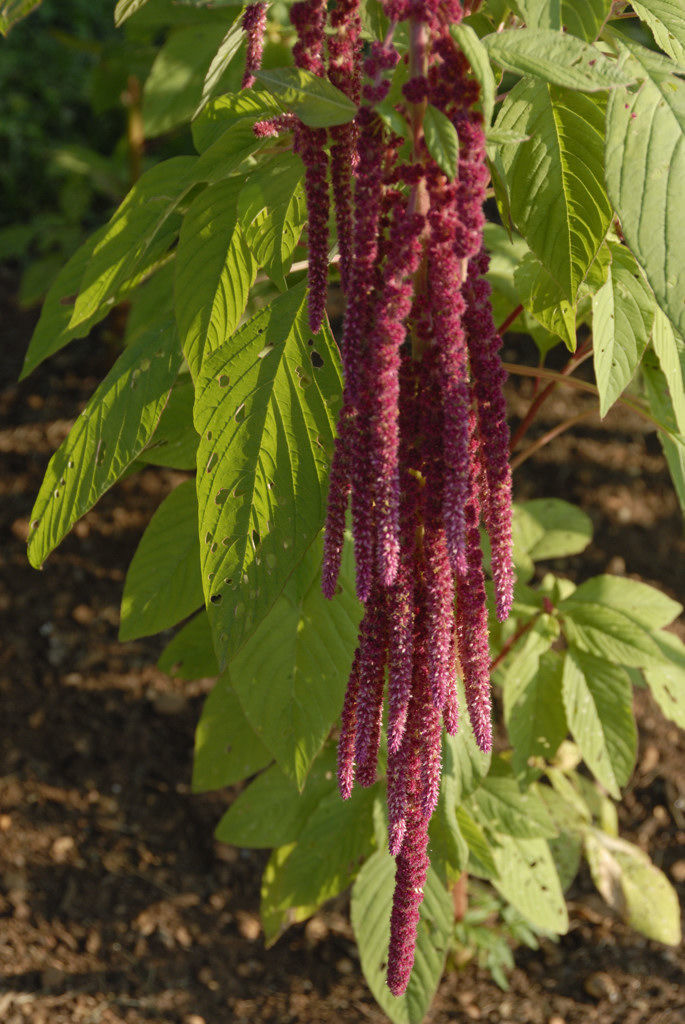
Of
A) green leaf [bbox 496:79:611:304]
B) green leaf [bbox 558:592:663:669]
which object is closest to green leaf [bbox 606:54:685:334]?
green leaf [bbox 496:79:611:304]

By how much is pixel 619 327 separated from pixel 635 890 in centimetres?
136

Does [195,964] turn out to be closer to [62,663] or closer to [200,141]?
[62,663]

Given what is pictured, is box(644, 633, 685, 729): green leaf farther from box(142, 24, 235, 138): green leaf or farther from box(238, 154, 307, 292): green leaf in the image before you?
box(142, 24, 235, 138): green leaf

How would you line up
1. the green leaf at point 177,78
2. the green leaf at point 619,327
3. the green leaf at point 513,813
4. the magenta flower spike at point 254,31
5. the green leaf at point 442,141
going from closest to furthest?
the green leaf at point 442,141 → the magenta flower spike at point 254,31 → the green leaf at point 619,327 → the green leaf at point 513,813 → the green leaf at point 177,78

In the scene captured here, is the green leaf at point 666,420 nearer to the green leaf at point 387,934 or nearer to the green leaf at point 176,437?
the green leaf at point 176,437

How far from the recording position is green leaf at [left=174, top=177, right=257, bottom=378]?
105cm

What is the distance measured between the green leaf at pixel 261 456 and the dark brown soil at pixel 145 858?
1.36 meters

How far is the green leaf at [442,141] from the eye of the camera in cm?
67

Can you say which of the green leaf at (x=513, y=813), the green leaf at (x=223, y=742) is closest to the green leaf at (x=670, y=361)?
the green leaf at (x=513, y=813)

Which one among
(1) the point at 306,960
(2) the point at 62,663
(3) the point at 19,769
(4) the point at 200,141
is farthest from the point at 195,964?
(4) the point at 200,141

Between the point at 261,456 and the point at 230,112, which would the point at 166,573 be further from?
the point at 230,112

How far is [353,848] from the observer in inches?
63.7

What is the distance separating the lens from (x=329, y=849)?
1.63m

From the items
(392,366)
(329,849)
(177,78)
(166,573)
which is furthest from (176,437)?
(177,78)
